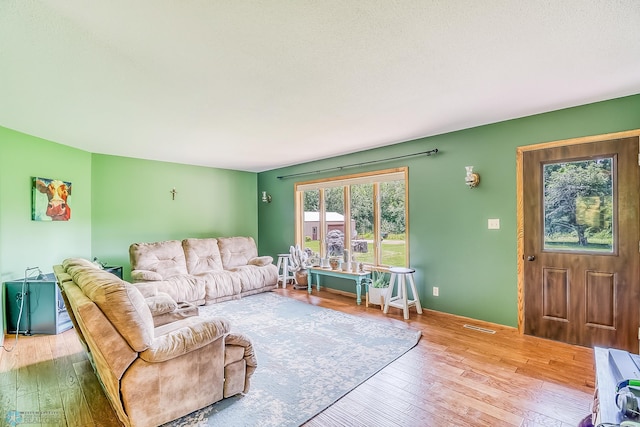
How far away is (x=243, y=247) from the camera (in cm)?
550

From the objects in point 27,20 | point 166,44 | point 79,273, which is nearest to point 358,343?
point 79,273

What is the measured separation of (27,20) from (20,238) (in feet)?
9.78

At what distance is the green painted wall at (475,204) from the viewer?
9.81 feet

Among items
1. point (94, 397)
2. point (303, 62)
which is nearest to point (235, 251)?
point (94, 397)

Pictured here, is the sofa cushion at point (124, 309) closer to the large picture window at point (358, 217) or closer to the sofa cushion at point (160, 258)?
the sofa cushion at point (160, 258)

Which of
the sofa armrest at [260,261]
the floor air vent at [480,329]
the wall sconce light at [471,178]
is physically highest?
the wall sconce light at [471,178]

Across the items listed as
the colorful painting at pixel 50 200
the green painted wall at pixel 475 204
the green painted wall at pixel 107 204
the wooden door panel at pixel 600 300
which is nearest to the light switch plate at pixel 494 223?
the green painted wall at pixel 475 204

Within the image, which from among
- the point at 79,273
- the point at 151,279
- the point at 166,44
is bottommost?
the point at 151,279

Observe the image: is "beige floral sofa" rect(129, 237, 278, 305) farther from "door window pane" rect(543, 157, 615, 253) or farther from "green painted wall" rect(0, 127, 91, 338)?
"door window pane" rect(543, 157, 615, 253)

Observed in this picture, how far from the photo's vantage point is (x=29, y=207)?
11.6 feet

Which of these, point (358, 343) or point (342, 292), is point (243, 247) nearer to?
point (342, 292)

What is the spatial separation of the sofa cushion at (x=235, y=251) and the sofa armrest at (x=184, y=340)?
3284 mm

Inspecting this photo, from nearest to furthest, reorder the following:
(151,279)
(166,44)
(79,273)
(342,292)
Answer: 1. (166,44)
2. (79,273)
3. (151,279)
4. (342,292)

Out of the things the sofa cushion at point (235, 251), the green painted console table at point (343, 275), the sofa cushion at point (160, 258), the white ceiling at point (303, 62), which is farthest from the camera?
the sofa cushion at point (235, 251)
